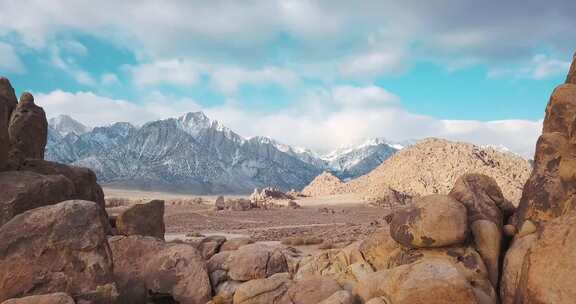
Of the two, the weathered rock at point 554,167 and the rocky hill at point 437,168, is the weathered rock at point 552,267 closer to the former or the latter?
the weathered rock at point 554,167

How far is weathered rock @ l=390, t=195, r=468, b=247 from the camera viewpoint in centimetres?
1200

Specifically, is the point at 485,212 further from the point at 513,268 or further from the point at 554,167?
the point at 513,268

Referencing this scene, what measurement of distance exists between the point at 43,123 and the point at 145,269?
1063 centimetres

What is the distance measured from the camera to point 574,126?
12289mm

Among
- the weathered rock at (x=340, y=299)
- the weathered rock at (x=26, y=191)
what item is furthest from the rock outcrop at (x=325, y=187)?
the weathered rock at (x=340, y=299)

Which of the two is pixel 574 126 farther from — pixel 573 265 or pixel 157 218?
pixel 157 218

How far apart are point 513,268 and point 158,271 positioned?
30.8 ft

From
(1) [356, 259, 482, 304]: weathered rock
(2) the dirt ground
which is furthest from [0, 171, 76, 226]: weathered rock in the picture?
(2) the dirt ground

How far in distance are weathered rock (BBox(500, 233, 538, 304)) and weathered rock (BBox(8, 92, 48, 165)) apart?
1653 cm

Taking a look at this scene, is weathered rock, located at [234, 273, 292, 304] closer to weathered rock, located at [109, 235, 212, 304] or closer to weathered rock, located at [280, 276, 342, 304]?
Answer: weathered rock, located at [280, 276, 342, 304]

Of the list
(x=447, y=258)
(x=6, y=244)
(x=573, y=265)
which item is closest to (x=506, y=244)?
(x=447, y=258)

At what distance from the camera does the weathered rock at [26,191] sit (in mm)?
13273

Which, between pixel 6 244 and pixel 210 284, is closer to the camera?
pixel 6 244

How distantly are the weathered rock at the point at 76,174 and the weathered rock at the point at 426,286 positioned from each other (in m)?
12.3
